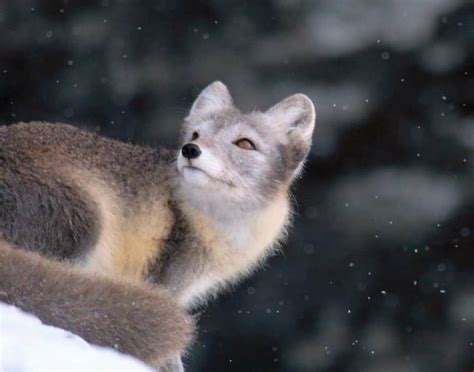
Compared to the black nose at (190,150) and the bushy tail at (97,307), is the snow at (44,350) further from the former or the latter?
the black nose at (190,150)

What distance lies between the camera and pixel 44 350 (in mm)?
3264

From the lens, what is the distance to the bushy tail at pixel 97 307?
384cm

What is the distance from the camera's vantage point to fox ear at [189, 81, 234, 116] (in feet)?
18.6

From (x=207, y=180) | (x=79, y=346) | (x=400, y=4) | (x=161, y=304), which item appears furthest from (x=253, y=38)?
(x=79, y=346)

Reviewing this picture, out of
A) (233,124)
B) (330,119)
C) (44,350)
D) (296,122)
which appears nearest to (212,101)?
(233,124)

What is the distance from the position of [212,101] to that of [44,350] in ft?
8.58

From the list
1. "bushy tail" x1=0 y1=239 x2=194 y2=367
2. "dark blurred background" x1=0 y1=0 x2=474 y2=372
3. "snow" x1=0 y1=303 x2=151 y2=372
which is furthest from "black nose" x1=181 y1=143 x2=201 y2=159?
"dark blurred background" x1=0 y1=0 x2=474 y2=372

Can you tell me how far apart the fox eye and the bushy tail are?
1.44 metres

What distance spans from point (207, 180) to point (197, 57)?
9.93 feet

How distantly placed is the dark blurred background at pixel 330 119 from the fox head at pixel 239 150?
7.71 feet

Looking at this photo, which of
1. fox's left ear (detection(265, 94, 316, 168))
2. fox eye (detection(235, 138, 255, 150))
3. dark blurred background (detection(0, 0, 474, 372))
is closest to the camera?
fox eye (detection(235, 138, 255, 150))

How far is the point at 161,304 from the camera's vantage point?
4.02 meters

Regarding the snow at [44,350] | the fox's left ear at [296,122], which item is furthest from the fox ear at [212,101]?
the snow at [44,350]

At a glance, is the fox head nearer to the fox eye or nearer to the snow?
the fox eye
